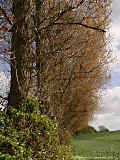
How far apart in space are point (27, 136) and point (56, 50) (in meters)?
3.02

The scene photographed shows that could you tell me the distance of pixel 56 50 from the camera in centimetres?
702

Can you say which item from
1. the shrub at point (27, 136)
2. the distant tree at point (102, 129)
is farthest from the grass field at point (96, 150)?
the distant tree at point (102, 129)

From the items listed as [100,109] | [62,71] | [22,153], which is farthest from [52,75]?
[100,109]

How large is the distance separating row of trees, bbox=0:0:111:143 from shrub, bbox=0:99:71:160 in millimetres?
487

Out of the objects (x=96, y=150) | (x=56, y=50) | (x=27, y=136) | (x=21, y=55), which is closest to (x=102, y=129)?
(x=96, y=150)

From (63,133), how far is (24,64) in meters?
4.88

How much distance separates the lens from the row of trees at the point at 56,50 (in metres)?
5.87

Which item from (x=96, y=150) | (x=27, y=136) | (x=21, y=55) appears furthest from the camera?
(x=96, y=150)

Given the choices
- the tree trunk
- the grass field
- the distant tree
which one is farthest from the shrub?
the distant tree

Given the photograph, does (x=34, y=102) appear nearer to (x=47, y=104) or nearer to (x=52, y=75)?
(x=47, y=104)

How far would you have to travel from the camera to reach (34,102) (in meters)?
5.52

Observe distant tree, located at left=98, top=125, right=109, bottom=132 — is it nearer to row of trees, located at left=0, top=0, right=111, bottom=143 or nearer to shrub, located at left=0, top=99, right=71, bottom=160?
row of trees, located at left=0, top=0, right=111, bottom=143

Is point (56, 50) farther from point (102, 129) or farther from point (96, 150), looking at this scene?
point (102, 129)

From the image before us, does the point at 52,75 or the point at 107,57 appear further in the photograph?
the point at 107,57
